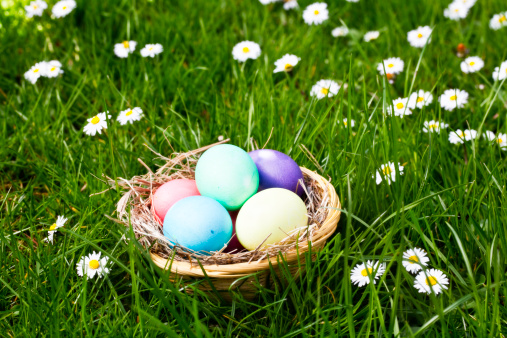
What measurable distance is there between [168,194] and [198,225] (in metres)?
0.21

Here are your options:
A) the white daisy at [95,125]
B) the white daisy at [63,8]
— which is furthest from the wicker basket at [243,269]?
the white daisy at [63,8]

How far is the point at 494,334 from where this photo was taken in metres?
1.06

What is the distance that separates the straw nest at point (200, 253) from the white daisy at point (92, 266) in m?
0.11

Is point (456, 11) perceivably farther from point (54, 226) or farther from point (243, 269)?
point (54, 226)

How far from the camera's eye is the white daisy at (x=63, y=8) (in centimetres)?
232

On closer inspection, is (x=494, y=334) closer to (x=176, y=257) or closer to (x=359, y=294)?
(x=359, y=294)

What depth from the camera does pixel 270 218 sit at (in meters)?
1.25

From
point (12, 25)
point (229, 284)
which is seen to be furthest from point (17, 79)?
point (229, 284)

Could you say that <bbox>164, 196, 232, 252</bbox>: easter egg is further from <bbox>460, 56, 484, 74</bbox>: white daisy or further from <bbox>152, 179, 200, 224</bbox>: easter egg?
<bbox>460, 56, 484, 74</bbox>: white daisy

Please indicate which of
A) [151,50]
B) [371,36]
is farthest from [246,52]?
[371,36]

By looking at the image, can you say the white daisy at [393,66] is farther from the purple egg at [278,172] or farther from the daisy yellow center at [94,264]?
the daisy yellow center at [94,264]

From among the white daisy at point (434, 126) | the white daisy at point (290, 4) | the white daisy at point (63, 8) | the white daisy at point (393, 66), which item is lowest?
the white daisy at point (434, 126)

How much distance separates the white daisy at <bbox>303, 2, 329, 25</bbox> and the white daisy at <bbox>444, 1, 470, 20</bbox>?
61cm

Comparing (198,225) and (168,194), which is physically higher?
(168,194)
